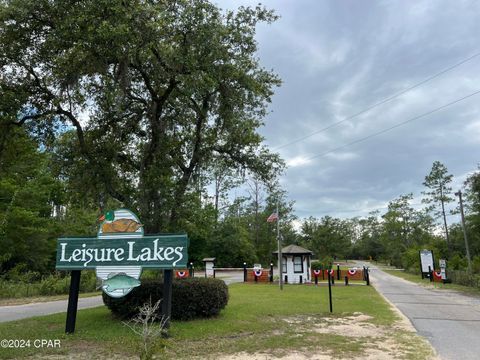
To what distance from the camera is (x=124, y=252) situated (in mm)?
8625

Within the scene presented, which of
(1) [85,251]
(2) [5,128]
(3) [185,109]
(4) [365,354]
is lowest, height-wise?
(4) [365,354]

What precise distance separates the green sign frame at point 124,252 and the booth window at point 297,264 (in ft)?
64.5

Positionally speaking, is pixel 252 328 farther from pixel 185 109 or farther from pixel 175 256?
pixel 185 109

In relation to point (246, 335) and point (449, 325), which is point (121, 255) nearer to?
point (246, 335)

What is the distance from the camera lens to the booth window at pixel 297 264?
2703 centimetres

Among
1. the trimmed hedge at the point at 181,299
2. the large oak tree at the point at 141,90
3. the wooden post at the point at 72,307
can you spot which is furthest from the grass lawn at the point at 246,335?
the large oak tree at the point at 141,90

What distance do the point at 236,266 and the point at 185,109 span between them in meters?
35.9

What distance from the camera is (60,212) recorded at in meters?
42.2

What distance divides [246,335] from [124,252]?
3.14m

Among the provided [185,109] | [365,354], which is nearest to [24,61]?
[185,109]

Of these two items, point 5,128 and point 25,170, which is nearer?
point 5,128

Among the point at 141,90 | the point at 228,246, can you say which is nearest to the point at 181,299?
the point at 141,90

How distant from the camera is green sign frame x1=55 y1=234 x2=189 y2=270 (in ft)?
27.6

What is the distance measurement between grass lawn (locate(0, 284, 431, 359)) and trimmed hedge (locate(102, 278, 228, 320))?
356 mm
